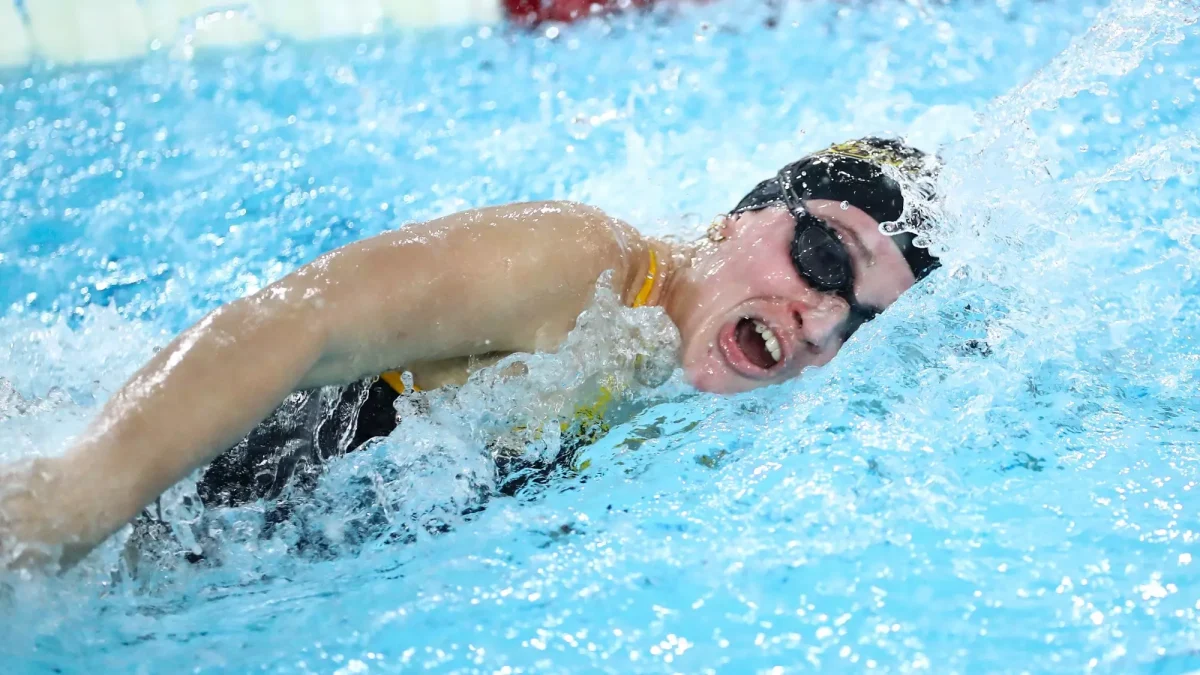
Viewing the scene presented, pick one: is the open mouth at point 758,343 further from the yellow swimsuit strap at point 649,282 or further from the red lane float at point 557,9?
the red lane float at point 557,9

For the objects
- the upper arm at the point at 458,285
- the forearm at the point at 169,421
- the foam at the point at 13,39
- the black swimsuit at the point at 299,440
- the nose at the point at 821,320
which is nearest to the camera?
the forearm at the point at 169,421

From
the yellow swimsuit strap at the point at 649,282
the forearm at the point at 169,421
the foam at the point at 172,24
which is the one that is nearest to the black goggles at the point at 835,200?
the yellow swimsuit strap at the point at 649,282

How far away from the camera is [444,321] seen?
1566mm

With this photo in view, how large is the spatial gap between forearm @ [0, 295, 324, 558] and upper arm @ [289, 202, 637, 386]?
68 mm

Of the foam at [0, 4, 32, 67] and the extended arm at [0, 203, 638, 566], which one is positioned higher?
the foam at [0, 4, 32, 67]

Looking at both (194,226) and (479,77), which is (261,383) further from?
(479,77)

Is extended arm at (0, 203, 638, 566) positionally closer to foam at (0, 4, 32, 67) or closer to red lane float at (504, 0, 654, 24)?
red lane float at (504, 0, 654, 24)

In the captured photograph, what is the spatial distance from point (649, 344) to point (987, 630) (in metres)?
0.71

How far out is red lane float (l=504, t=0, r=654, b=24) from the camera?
4.57 metres

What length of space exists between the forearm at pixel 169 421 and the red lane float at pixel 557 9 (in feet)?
11.2

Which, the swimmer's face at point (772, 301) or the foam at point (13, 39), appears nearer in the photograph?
the swimmer's face at point (772, 301)

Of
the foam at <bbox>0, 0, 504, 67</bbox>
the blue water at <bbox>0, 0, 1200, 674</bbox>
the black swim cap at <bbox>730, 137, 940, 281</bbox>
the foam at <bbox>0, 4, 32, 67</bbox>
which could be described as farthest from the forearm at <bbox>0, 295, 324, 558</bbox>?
the foam at <bbox>0, 4, 32, 67</bbox>

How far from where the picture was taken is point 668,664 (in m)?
1.47

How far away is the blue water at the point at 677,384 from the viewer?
1533mm
